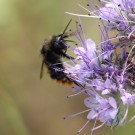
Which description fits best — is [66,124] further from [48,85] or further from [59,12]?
[59,12]

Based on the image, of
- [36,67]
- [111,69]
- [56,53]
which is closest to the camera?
[111,69]

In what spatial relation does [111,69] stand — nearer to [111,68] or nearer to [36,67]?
[111,68]

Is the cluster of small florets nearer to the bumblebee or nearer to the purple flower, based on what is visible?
the purple flower

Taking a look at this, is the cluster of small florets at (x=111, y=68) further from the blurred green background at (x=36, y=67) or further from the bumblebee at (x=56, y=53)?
the blurred green background at (x=36, y=67)

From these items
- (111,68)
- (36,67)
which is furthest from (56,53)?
(36,67)

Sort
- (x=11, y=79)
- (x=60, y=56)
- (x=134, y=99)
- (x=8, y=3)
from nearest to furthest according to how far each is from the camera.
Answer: (x=134, y=99) → (x=60, y=56) → (x=8, y=3) → (x=11, y=79)

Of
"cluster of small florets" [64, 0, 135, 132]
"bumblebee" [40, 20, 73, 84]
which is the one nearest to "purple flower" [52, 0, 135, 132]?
"cluster of small florets" [64, 0, 135, 132]

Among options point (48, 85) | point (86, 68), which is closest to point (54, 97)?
point (48, 85)
